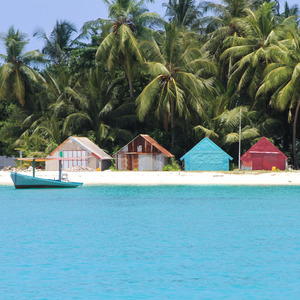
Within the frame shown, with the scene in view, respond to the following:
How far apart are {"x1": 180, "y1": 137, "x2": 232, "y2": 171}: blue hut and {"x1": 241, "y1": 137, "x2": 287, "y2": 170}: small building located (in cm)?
190

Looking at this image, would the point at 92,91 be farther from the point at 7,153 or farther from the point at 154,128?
the point at 7,153

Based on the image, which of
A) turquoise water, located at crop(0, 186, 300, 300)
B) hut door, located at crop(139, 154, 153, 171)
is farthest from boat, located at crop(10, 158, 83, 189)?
hut door, located at crop(139, 154, 153, 171)

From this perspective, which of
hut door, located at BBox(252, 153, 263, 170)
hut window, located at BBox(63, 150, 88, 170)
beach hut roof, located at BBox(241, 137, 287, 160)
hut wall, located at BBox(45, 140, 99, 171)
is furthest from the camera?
hut wall, located at BBox(45, 140, 99, 171)

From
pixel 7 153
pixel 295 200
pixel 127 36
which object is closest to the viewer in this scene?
pixel 295 200

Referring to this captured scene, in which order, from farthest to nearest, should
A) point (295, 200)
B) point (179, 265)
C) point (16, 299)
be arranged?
point (295, 200), point (179, 265), point (16, 299)

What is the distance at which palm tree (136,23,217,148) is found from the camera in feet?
152

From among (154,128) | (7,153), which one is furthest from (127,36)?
(7,153)

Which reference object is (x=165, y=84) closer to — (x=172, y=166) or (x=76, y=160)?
(x=172, y=166)

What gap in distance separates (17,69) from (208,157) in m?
22.1

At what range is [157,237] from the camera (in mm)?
18203

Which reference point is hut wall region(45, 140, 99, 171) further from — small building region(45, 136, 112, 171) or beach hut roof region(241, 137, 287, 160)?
beach hut roof region(241, 137, 287, 160)

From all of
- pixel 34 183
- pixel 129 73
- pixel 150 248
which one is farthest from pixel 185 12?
pixel 150 248

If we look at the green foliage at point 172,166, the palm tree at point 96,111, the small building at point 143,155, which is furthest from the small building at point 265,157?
the palm tree at point 96,111

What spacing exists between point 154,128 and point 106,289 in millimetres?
40719
